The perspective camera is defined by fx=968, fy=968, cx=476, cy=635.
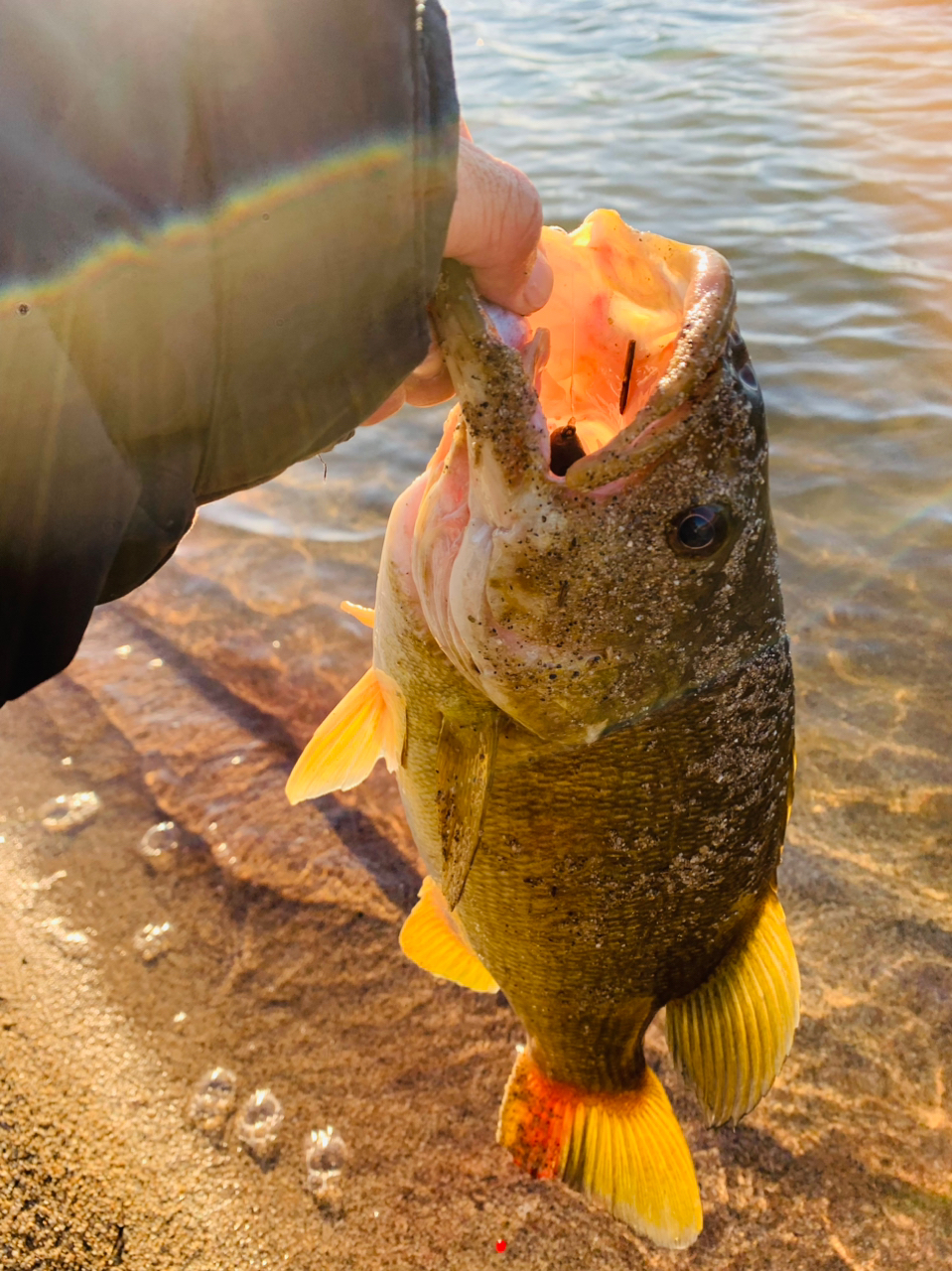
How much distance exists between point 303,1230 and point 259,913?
1.11 meters

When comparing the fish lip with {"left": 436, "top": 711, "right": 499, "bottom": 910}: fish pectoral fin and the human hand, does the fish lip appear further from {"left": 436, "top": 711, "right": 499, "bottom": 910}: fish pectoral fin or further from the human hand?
{"left": 436, "top": 711, "right": 499, "bottom": 910}: fish pectoral fin

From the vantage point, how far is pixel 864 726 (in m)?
4.31

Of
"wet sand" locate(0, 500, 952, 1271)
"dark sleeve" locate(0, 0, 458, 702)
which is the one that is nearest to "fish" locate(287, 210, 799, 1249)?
"dark sleeve" locate(0, 0, 458, 702)

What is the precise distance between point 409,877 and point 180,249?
9.14ft

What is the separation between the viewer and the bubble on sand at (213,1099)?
2916mm

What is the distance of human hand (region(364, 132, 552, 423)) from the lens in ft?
5.26

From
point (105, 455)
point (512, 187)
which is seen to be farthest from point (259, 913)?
point (512, 187)

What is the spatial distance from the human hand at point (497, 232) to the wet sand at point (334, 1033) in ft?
7.66

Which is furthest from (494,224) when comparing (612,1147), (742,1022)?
(612,1147)

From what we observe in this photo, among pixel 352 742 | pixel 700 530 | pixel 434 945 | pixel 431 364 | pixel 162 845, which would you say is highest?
pixel 431 364

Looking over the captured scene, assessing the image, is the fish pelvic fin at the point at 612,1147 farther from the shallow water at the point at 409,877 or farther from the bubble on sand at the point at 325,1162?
the bubble on sand at the point at 325,1162

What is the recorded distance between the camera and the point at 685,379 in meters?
1.78

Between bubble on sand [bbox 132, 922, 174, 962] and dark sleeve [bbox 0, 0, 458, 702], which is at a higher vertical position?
dark sleeve [bbox 0, 0, 458, 702]

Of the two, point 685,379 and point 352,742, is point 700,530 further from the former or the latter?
point 352,742
